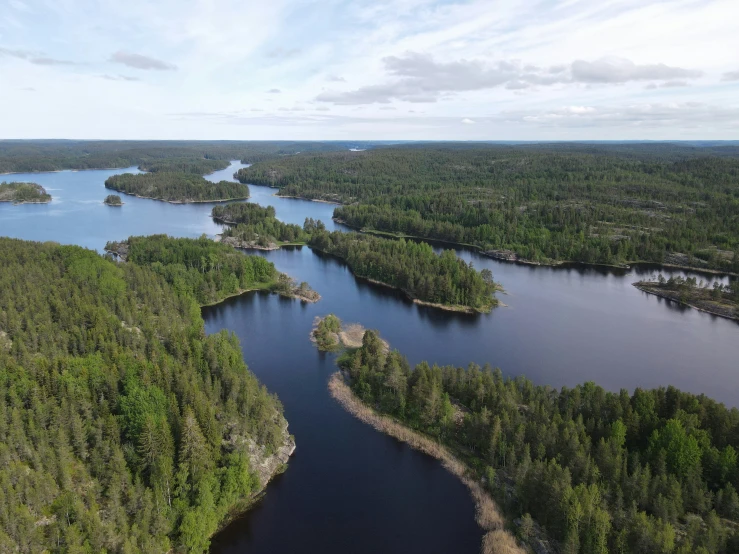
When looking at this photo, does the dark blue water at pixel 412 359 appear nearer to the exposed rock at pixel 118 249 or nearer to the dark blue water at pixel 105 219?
the exposed rock at pixel 118 249

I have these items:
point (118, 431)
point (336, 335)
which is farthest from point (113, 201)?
point (118, 431)

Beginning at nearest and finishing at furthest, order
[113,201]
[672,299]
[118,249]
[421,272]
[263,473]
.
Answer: [263,473] < [672,299] < [421,272] < [118,249] < [113,201]

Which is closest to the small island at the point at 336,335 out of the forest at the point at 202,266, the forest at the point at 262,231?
the forest at the point at 202,266

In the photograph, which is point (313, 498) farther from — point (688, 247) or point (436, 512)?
point (688, 247)

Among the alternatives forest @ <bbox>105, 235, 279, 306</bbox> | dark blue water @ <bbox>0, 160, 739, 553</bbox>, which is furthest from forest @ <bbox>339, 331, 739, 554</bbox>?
forest @ <bbox>105, 235, 279, 306</bbox>

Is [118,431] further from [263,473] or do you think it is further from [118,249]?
[118,249]

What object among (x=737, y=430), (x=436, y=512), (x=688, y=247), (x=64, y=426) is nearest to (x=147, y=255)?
(x=64, y=426)
